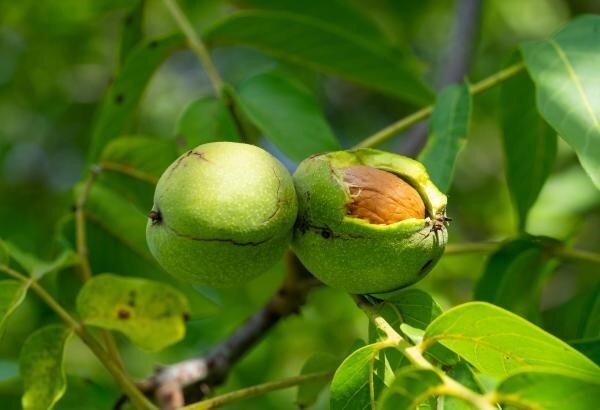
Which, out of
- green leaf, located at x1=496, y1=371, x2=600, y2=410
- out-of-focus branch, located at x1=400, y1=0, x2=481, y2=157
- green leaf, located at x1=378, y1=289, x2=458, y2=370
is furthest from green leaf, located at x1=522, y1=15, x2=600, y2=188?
out-of-focus branch, located at x1=400, y1=0, x2=481, y2=157

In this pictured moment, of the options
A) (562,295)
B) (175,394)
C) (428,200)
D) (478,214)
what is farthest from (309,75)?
(428,200)

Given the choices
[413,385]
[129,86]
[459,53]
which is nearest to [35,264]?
[129,86]

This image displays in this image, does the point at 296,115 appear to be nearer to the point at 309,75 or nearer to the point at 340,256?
the point at 340,256

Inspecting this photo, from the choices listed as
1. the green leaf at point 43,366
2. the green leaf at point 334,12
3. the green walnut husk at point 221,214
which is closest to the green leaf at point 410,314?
the green walnut husk at point 221,214

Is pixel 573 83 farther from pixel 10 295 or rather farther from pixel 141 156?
pixel 10 295

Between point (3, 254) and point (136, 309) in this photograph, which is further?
point (136, 309)

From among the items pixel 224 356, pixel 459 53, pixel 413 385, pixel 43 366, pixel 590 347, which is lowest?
pixel 224 356

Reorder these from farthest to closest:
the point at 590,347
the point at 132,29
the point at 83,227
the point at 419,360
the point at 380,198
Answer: the point at 132,29, the point at 83,227, the point at 590,347, the point at 380,198, the point at 419,360
